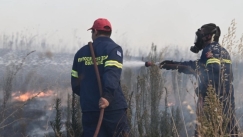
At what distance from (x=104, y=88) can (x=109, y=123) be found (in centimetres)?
43

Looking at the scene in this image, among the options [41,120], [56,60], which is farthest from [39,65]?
[41,120]

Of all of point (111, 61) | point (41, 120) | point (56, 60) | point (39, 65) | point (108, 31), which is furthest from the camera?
point (41, 120)

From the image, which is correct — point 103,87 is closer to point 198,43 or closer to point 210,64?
point 210,64

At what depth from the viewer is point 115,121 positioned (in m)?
3.82

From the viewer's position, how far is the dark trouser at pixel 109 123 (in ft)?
12.5

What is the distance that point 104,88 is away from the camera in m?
3.64

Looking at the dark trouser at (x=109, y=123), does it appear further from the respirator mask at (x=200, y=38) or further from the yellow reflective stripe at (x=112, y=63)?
the respirator mask at (x=200, y=38)

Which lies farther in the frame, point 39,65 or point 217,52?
point 39,65

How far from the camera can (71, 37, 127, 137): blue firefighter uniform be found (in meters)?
3.73

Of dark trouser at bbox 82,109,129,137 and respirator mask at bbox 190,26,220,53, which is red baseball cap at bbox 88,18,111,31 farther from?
respirator mask at bbox 190,26,220,53

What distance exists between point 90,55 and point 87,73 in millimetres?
210

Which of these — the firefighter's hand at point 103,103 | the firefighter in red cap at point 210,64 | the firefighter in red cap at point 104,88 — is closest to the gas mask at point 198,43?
the firefighter in red cap at point 210,64

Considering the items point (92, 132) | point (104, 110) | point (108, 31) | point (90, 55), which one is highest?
point (108, 31)

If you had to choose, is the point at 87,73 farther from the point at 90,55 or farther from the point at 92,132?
the point at 92,132
